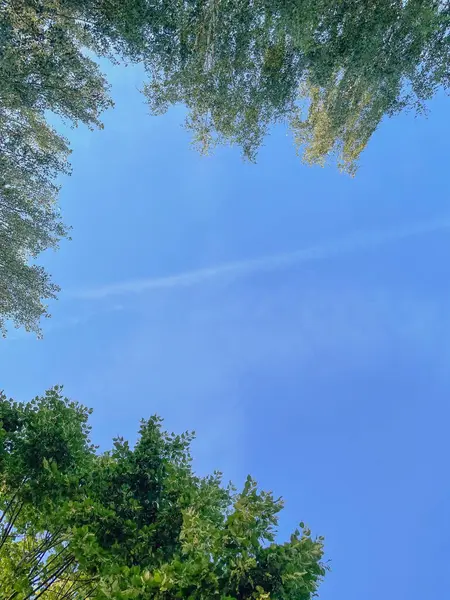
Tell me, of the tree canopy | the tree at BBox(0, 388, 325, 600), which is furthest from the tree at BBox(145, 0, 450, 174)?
the tree at BBox(0, 388, 325, 600)

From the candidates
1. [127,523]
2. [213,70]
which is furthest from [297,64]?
[127,523]

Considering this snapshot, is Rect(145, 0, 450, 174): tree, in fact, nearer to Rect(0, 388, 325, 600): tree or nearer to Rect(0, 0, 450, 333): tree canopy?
Rect(0, 0, 450, 333): tree canopy

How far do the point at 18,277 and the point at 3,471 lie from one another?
14490 mm

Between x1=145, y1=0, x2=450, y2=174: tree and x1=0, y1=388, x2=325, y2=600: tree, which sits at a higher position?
x1=145, y1=0, x2=450, y2=174: tree

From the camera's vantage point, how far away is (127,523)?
8172 mm

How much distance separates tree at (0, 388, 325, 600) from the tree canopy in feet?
42.9

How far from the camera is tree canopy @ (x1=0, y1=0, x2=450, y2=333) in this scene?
14266 millimetres

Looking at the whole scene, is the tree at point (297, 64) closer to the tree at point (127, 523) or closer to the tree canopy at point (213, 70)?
the tree canopy at point (213, 70)

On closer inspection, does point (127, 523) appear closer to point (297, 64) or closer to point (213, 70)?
point (213, 70)

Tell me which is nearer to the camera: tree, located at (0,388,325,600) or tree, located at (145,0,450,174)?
tree, located at (0,388,325,600)

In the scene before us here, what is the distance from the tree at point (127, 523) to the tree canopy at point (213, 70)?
13073mm

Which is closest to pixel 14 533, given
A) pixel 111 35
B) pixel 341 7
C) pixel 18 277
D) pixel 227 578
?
pixel 227 578

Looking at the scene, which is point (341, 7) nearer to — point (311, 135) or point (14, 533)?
point (311, 135)

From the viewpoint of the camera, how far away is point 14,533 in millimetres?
10211
